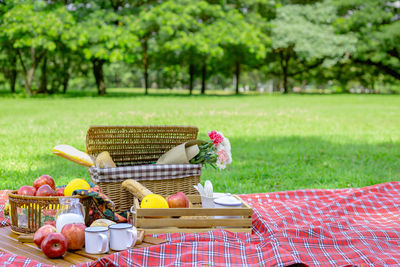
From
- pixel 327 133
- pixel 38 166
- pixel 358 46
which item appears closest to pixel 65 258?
pixel 38 166

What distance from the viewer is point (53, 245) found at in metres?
2.60

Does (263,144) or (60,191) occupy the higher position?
(60,191)

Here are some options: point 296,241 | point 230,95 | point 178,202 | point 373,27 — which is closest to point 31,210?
point 178,202

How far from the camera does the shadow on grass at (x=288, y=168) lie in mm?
5609

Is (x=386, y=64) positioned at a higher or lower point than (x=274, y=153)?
higher

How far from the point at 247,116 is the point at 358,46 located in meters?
17.3

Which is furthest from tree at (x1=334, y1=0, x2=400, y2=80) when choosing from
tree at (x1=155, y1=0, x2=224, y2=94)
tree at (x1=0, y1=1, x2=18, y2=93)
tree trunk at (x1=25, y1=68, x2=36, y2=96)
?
tree at (x1=0, y1=1, x2=18, y2=93)

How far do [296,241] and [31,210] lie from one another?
177 cm

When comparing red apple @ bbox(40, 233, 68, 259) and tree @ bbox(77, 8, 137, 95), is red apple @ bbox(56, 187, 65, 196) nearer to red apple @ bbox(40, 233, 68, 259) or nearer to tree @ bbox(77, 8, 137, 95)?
red apple @ bbox(40, 233, 68, 259)

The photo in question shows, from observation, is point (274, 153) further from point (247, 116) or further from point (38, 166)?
point (247, 116)

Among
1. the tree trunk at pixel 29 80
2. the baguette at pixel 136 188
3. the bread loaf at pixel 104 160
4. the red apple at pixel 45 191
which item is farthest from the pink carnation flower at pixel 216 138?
the tree trunk at pixel 29 80

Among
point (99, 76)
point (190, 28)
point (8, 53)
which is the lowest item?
point (99, 76)

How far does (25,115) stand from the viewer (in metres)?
12.8

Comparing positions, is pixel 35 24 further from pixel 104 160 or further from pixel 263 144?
pixel 104 160
